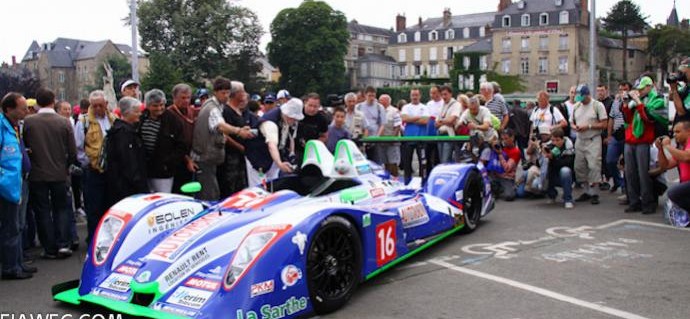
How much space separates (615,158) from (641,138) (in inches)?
69.4

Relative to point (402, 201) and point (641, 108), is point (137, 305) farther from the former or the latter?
point (641, 108)

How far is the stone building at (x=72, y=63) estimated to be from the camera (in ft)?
341

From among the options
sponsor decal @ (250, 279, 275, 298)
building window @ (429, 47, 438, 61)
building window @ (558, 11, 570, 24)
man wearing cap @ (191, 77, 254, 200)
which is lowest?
sponsor decal @ (250, 279, 275, 298)

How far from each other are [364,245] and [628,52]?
3605 inches

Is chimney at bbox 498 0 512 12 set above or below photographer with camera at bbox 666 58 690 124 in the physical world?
above

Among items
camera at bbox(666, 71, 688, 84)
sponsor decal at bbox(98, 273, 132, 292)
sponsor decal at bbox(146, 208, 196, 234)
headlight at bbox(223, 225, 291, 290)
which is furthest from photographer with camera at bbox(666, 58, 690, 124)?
sponsor decal at bbox(98, 273, 132, 292)

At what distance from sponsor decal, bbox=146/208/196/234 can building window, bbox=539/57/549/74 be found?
7528cm

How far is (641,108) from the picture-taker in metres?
8.70

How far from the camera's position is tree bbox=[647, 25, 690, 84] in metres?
80.8

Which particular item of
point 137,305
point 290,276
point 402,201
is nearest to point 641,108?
point 402,201

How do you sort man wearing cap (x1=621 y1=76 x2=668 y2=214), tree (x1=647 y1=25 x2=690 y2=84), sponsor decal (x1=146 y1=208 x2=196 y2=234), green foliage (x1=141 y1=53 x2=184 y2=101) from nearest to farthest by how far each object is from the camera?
sponsor decal (x1=146 y1=208 x2=196 y2=234) → man wearing cap (x1=621 y1=76 x2=668 y2=214) → green foliage (x1=141 y1=53 x2=184 y2=101) → tree (x1=647 y1=25 x2=690 y2=84)

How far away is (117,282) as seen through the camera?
4680 millimetres

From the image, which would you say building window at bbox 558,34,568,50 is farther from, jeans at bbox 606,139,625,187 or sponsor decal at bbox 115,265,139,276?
sponsor decal at bbox 115,265,139,276

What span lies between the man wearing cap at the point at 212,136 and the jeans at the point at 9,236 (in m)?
1.84
